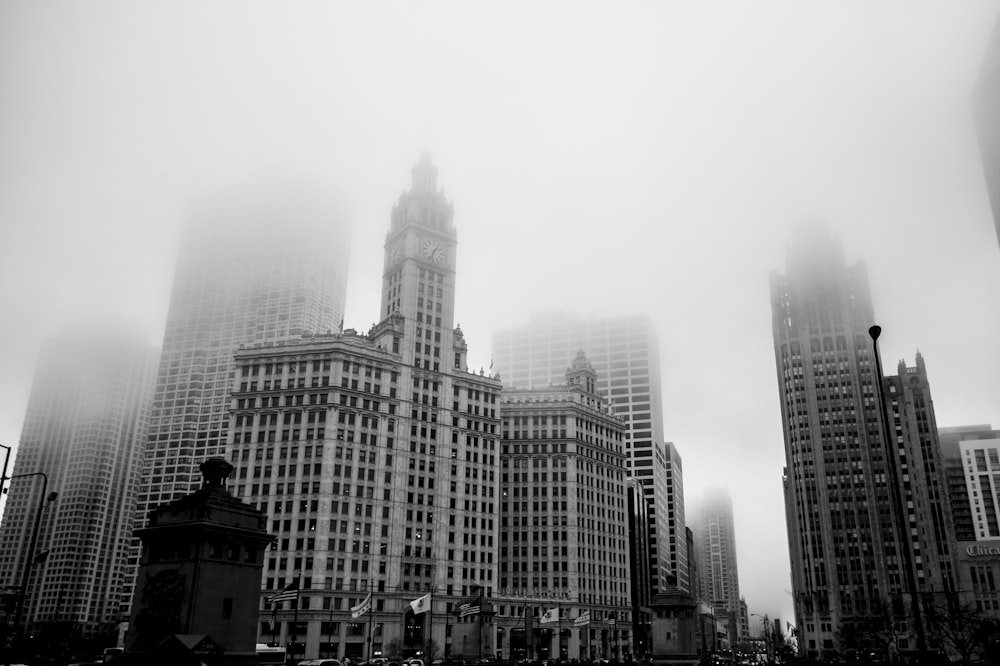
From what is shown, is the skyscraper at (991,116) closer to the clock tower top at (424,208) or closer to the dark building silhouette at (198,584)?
the clock tower top at (424,208)

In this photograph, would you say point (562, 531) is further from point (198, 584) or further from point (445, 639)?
point (198, 584)

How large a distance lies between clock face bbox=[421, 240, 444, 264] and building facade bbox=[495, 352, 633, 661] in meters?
37.5

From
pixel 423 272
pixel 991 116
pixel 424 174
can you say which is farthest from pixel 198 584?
pixel 991 116

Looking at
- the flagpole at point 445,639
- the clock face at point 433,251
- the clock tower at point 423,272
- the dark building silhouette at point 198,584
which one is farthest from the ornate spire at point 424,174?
the dark building silhouette at point 198,584

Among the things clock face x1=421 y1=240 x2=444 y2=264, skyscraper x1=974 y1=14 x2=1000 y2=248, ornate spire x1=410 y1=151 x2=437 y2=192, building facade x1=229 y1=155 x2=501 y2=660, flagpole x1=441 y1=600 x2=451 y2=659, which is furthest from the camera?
ornate spire x1=410 y1=151 x2=437 y2=192

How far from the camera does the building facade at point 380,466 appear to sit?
13250 cm

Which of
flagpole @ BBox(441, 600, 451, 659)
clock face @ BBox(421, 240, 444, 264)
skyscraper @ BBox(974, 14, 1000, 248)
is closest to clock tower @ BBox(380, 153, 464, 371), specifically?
clock face @ BBox(421, 240, 444, 264)

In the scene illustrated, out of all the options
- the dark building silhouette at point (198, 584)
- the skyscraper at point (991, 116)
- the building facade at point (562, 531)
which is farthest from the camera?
the building facade at point (562, 531)

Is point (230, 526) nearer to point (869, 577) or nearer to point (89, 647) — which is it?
point (89, 647)

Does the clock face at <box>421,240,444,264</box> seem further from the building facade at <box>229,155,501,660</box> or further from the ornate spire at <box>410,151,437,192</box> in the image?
the ornate spire at <box>410,151,437,192</box>

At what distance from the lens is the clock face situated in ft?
537

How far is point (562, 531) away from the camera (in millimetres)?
169875

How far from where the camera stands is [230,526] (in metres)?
54.1

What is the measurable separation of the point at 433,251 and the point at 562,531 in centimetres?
6449
